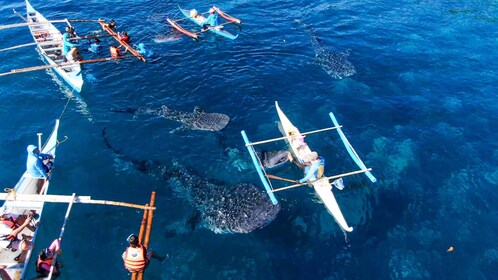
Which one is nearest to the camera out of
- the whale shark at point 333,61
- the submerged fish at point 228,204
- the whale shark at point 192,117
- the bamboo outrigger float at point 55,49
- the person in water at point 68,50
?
the submerged fish at point 228,204

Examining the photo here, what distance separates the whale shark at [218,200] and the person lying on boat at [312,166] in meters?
2.65

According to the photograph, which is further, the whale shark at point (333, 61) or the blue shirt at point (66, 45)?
the whale shark at point (333, 61)

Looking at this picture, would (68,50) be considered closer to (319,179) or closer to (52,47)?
(52,47)

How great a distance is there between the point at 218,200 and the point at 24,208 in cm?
1076

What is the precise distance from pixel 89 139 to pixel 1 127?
23.3 ft

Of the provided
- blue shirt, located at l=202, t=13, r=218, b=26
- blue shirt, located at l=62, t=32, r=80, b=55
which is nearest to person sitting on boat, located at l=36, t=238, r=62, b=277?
blue shirt, located at l=62, t=32, r=80, b=55

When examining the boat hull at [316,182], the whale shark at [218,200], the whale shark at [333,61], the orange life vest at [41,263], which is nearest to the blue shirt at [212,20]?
the whale shark at [333,61]

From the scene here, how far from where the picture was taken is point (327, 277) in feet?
56.4

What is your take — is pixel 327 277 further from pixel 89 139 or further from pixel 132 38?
pixel 132 38

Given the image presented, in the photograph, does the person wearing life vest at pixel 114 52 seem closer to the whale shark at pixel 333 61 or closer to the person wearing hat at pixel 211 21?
the person wearing hat at pixel 211 21

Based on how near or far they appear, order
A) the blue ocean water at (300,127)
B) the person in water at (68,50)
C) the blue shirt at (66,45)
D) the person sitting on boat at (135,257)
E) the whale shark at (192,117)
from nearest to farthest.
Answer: the person sitting on boat at (135,257), the blue ocean water at (300,127), the whale shark at (192,117), the person in water at (68,50), the blue shirt at (66,45)

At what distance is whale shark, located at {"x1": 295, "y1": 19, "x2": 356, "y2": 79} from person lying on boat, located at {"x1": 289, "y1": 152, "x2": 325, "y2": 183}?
12644 mm

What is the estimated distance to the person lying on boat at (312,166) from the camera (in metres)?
19.4

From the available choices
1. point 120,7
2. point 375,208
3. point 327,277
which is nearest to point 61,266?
point 327,277
